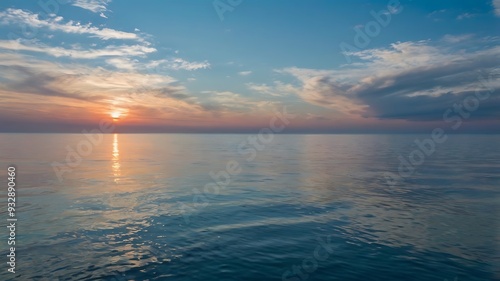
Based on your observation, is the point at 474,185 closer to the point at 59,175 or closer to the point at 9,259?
the point at 9,259

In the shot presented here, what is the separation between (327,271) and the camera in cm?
1803

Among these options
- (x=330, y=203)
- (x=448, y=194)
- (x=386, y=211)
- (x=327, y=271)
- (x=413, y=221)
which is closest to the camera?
(x=327, y=271)

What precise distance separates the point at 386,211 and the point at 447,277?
1466 cm

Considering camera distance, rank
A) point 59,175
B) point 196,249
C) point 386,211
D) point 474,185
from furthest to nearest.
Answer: point 59,175 < point 474,185 < point 386,211 < point 196,249

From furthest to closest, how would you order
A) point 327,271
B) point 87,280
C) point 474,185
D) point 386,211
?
point 474,185 → point 386,211 → point 327,271 → point 87,280

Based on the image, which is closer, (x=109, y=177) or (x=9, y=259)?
(x=9, y=259)

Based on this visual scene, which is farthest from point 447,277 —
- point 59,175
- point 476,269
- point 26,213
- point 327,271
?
point 59,175

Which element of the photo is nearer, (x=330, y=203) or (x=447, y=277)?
(x=447, y=277)

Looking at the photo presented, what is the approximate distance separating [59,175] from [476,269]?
6226 cm

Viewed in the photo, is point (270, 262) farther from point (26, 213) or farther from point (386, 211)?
point (26, 213)

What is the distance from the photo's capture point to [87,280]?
647 inches

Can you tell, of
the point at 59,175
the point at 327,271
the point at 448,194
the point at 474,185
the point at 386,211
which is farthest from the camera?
the point at 59,175

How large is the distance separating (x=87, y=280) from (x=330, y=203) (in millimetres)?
26445

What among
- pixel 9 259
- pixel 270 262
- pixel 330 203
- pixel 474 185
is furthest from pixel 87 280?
pixel 474 185
